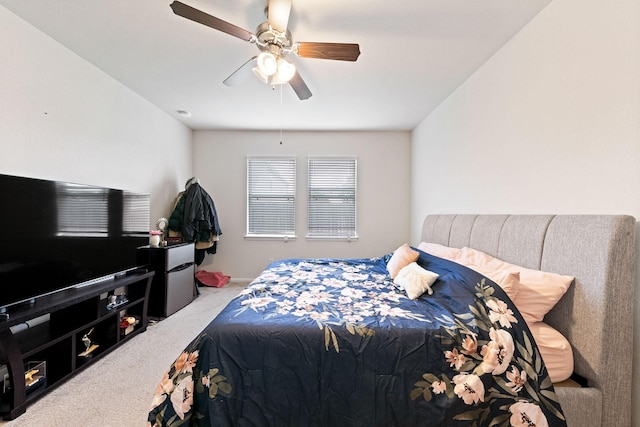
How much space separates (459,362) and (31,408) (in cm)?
253

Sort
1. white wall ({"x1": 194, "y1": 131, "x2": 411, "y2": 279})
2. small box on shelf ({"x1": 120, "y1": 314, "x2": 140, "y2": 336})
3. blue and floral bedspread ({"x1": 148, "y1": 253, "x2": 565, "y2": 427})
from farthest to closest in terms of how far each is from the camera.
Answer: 1. white wall ({"x1": 194, "y1": 131, "x2": 411, "y2": 279})
2. small box on shelf ({"x1": 120, "y1": 314, "x2": 140, "y2": 336})
3. blue and floral bedspread ({"x1": 148, "y1": 253, "x2": 565, "y2": 427})

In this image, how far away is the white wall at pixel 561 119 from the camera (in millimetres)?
1246

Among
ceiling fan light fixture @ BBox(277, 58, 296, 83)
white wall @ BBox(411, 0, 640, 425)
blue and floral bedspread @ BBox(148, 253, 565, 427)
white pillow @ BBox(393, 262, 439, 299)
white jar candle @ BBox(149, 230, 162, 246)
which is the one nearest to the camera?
blue and floral bedspread @ BBox(148, 253, 565, 427)

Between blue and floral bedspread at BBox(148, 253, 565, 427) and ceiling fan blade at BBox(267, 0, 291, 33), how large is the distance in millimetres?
1797

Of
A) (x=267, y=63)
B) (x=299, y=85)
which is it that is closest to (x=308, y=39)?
(x=299, y=85)

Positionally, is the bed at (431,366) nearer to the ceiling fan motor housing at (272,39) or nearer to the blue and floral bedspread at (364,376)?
the blue and floral bedspread at (364,376)

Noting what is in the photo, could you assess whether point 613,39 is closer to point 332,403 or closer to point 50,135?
point 332,403

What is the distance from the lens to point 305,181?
4395 mm

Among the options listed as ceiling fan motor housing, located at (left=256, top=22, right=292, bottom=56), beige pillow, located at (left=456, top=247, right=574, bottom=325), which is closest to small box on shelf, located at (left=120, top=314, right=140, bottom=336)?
ceiling fan motor housing, located at (left=256, top=22, right=292, bottom=56)

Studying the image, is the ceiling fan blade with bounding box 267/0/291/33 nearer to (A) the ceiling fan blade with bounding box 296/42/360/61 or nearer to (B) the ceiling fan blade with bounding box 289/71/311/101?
(A) the ceiling fan blade with bounding box 296/42/360/61

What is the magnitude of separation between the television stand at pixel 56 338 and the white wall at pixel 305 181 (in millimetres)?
1931

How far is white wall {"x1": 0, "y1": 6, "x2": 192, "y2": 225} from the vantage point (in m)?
1.85

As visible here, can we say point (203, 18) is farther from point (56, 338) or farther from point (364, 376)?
point (56, 338)

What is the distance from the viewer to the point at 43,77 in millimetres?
2037
